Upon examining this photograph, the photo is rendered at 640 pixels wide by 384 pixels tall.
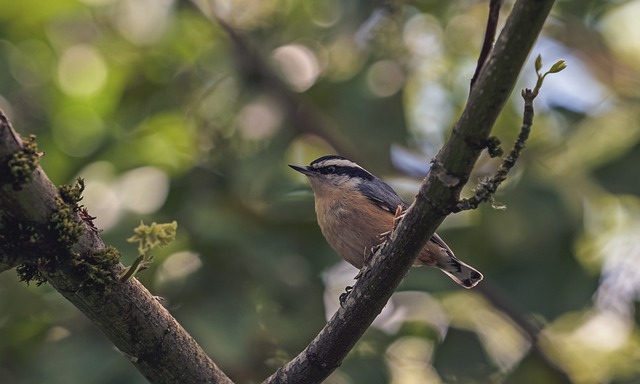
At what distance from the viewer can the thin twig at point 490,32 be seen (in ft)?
7.64

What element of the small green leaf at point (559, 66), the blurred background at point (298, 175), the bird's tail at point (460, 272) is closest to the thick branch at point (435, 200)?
the small green leaf at point (559, 66)

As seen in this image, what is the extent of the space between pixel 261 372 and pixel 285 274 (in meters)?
0.69

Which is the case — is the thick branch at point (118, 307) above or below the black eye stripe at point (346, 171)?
below

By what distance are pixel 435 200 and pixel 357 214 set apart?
2.50 meters

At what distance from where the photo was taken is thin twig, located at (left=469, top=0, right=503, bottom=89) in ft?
7.64

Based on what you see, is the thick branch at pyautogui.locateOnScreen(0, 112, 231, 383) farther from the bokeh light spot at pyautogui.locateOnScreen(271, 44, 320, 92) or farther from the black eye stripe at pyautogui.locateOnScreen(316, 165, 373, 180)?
the bokeh light spot at pyautogui.locateOnScreen(271, 44, 320, 92)

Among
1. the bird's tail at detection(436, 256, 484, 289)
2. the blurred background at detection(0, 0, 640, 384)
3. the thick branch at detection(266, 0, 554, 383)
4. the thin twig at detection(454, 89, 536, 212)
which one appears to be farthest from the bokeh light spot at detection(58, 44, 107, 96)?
the thin twig at detection(454, 89, 536, 212)

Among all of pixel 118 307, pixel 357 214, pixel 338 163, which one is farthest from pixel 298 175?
pixel 118 307

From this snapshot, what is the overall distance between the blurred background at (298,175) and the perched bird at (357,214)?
7.8 inches

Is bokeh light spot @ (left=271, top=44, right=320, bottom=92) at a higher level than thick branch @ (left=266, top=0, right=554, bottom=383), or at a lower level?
higher

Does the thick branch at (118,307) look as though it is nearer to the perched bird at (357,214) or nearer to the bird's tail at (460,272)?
the perched bird at (357,214)

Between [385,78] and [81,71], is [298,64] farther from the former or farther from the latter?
[81,71]

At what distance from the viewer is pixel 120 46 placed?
6516mm

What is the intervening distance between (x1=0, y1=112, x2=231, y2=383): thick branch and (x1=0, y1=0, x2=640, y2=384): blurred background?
1.41 meters
